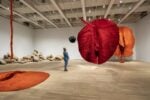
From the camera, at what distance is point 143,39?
13.2m

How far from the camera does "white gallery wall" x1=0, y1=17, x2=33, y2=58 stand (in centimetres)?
1210

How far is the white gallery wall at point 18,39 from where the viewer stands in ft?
39.7

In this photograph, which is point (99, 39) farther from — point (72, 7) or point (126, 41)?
point (72, 7)

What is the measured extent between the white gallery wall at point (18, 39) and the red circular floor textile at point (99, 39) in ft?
37.1

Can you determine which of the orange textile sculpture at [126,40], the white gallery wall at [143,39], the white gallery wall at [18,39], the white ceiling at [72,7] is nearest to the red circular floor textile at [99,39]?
the orange textile sculpture at [126,40]

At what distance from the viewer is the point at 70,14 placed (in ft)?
39.4

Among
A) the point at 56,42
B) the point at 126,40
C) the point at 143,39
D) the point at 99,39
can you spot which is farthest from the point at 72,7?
the point at 99,39

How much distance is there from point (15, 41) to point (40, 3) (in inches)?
214

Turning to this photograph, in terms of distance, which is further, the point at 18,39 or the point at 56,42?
the point at 56,42

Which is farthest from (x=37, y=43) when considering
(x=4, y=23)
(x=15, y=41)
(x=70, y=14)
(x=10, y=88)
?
(x=10, y=88)

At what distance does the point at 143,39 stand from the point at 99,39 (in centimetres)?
1257

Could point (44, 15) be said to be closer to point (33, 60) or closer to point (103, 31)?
point (33, 60)

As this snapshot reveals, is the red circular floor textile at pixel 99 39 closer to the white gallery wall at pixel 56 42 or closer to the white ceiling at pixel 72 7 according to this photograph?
the white ceiling at pixel 72 7

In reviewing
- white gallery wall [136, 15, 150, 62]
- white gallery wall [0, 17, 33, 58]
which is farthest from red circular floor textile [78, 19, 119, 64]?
white gallery wall [136, 15, 150, 62]
